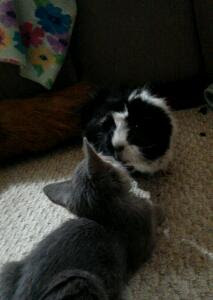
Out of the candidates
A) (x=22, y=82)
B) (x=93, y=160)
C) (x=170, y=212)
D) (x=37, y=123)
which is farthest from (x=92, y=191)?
(x=22, y=82)

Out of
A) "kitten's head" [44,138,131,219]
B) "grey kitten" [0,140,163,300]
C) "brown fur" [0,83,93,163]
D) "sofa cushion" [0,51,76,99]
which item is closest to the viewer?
"grey kitten" [0,140,163,300]

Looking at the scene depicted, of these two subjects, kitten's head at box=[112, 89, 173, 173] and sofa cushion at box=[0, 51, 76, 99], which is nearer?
kitten's head at box=[112, 89, 173, 173]

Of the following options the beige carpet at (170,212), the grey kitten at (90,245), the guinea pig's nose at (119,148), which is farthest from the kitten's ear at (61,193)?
the guinea pig's nose at (119,148)

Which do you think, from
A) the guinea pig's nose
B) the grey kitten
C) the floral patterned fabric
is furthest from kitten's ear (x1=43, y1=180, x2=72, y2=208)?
the floral patterned fabric

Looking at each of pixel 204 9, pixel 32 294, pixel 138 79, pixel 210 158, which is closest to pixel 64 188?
pixel 32 294

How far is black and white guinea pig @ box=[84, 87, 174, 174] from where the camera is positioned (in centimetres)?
109

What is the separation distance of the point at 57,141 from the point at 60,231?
2.13 ft

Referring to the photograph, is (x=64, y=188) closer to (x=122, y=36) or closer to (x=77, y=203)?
(x=77, y=203)

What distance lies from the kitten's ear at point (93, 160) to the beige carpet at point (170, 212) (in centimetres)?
26

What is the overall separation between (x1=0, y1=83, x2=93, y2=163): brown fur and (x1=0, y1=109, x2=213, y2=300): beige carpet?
0.20 feet

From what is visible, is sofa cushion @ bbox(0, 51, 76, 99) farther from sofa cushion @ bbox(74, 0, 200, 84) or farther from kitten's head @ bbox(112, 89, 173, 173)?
kitten's head @ bbox(112, 89, 173, 173)

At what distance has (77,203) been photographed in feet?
2.49

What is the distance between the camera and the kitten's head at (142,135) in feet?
3.57

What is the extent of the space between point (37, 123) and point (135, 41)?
1.63ft
